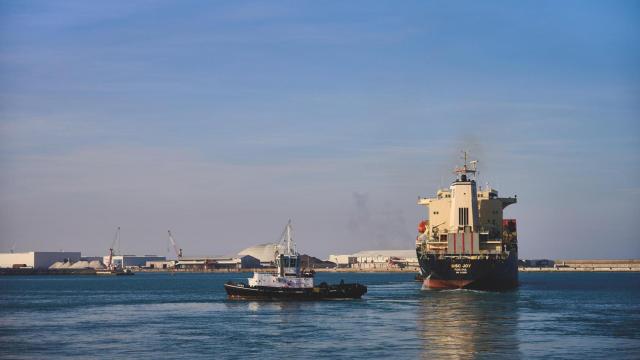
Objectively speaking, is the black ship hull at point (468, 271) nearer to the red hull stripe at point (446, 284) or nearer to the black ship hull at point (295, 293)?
the red hull stripe at point (446, 284)

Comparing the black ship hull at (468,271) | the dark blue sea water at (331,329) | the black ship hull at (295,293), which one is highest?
the black ship hull at (468,271)

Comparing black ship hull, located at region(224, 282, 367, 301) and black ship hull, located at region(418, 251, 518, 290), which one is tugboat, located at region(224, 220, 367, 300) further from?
black ship hull, located at region(418, 251, 518, 290)

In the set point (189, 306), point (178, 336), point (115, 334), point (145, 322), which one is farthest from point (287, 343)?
point (189, 306)

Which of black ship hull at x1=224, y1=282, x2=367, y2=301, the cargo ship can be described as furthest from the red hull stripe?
black ship hull at x1=224, y1=282, x2=367, y2=301

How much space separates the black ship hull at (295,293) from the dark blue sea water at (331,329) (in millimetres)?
2192

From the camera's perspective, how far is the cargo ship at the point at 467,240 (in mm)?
118938

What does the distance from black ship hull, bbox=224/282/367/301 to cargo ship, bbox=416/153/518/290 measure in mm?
13831

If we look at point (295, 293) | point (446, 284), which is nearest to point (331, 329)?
point (295, 293)

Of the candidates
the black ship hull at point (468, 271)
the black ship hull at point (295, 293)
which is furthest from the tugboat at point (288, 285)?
the black ship hull at point (468, 271)

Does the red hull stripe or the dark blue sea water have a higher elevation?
the red hull stripe

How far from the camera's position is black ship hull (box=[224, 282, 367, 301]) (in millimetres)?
107375

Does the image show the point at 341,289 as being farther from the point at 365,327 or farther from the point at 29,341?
the point at 29,341

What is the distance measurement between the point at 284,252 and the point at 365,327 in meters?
35.1

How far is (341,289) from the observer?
4392 inches
